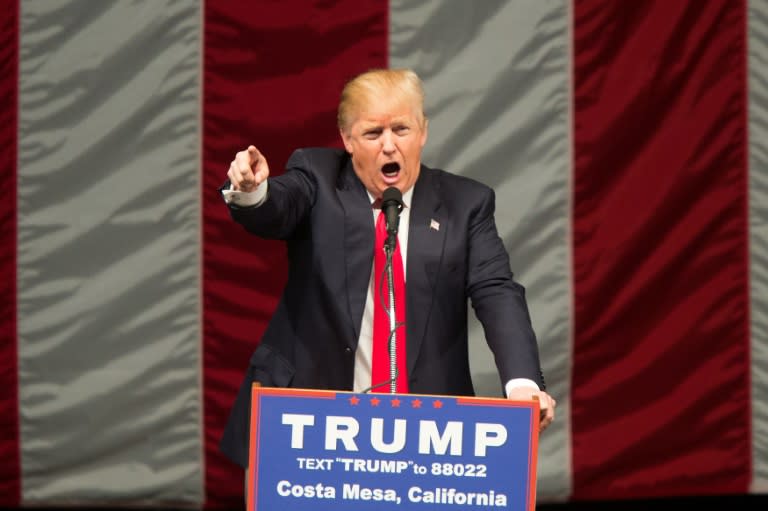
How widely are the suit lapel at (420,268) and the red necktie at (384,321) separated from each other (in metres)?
0.02

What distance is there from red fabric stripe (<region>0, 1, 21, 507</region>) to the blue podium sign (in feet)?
5.96

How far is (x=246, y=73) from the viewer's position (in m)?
3.18

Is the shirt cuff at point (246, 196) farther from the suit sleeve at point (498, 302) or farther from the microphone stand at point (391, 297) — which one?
the suit sleeve at point (498, 302)

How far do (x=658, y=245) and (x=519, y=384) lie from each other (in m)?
1.64

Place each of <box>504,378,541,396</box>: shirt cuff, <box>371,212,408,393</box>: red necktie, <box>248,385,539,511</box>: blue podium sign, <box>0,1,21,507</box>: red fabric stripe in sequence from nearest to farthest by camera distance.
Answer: <box>248,385,539,511</box>: blue podium sign < <box>504,378,541,396</box>: shirt cuff < <box>371,212,408,393</box>: red necktie < <box>0,1,21,507</box>: red fabric stripe

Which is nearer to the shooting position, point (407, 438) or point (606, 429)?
point (407, 438)

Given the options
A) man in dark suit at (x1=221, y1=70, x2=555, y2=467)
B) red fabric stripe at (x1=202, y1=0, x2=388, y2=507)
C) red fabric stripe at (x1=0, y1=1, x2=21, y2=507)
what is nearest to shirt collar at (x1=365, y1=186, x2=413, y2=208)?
man in dark suit at (x1=221, y1=70, x2=555, y2=467)

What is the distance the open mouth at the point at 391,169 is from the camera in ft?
6.40

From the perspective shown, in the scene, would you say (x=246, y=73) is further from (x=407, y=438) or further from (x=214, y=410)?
(x=407, y=438)

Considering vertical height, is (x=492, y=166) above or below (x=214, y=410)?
above

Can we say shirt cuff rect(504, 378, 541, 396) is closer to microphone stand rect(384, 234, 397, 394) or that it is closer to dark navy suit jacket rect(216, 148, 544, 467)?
dark navy suit jacket rect(216, 148, 544, 467)

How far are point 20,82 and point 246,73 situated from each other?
25.0 inches

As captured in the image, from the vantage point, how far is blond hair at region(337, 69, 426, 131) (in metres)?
1.93

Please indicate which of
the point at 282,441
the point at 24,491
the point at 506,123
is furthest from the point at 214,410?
the point at 282,441
